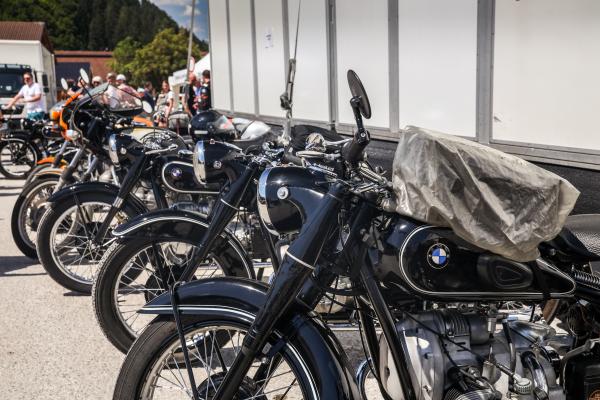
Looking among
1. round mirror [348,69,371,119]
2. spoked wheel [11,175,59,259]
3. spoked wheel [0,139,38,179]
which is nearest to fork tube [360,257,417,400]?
round mirror [348,69,371,119]

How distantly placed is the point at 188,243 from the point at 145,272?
359 millimetres

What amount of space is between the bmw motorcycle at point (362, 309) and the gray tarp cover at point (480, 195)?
8 cm

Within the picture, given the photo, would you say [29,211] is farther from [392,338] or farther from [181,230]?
[392,338]

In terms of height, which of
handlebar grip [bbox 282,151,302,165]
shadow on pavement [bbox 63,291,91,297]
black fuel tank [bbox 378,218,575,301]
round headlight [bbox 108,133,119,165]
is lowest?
shadow on pavement [bbox 63,291,91,297]

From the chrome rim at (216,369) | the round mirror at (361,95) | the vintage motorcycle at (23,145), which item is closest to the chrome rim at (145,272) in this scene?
the chrome rim at (216,369)

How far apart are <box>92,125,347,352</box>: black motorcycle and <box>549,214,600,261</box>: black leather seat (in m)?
1.13

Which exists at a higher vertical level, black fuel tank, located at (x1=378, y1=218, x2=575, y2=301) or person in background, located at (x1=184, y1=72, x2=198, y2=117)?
person in background, located at (x1=184, y1=72, x2=198, y2=117)

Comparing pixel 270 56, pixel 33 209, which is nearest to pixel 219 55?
pixel 270 56

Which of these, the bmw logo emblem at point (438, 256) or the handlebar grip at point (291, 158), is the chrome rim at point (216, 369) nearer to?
the bmw logo emblem at point (438, 256)

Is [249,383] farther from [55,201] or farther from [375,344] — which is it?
[55,201]

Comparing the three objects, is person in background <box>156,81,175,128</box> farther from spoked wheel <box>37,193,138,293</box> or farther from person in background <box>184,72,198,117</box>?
spoked wheel <box>37,193,138,293</box>

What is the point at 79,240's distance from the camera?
522 cm

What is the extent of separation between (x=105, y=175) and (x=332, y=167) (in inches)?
148

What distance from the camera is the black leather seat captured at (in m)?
2.36
